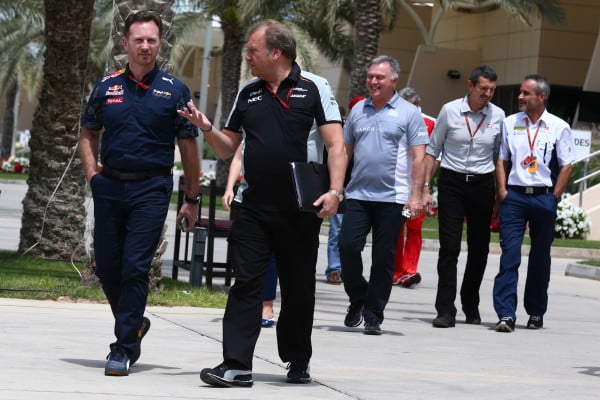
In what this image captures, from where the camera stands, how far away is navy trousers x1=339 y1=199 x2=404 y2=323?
975 centimetres

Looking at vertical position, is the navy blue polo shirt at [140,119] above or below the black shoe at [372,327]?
above

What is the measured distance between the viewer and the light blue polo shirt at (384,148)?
9.78 m

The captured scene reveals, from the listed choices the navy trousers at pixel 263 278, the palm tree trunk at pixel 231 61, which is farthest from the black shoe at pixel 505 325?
the palm tree trunk at pixel 231 61

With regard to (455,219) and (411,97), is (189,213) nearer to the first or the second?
(455,219)

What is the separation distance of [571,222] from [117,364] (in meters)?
19.5

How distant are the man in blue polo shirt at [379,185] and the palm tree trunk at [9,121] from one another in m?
50.5

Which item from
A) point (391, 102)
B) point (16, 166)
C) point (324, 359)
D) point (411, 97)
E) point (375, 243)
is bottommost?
point (324, 359)

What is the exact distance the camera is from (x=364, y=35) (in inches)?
1094

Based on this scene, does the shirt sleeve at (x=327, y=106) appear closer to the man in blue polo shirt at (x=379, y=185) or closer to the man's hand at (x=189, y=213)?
the man's hand at (x=189, y=213)

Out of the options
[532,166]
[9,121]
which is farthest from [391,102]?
[9,121]

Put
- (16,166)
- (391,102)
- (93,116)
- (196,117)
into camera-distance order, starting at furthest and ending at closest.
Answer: (16,166)
(391,102)
(93,116)
(196,117)

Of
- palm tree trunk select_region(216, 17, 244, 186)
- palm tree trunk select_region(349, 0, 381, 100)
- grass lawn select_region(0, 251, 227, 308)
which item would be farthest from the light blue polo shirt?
palm tree trunk select_region(216, 17, 244, 186)

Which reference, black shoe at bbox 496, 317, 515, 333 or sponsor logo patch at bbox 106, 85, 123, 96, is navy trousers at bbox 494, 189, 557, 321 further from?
sponsor logo patch at bbox 106, 85, 123, 96

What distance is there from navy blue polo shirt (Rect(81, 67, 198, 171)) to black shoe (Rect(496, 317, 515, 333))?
405 centimetres
